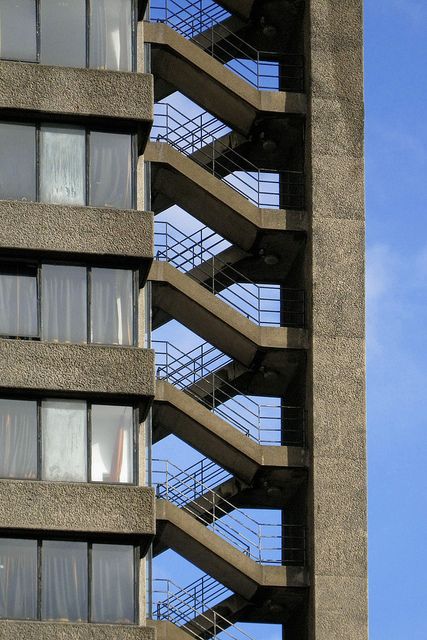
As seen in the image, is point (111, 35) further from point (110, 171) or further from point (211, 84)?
point (211, 84)

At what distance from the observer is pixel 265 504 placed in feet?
246

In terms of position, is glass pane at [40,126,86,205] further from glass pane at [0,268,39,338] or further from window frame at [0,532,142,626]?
window frame at [0,532,142,626]

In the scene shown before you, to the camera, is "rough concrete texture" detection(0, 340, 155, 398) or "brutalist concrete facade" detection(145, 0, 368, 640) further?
"brutalist concrete facade" detection(145, 0, 368, 640)

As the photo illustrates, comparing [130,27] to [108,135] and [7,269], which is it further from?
[7,269]

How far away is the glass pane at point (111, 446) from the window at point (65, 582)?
181 cm

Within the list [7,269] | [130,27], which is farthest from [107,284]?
[130,27]

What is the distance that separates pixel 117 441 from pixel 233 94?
15.4 m

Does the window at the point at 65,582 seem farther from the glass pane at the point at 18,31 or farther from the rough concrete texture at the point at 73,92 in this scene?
the glass pane at the point at 18,31

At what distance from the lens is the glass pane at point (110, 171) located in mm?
65562

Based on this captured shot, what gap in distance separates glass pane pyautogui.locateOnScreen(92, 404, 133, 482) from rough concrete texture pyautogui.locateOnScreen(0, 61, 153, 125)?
25.4ft

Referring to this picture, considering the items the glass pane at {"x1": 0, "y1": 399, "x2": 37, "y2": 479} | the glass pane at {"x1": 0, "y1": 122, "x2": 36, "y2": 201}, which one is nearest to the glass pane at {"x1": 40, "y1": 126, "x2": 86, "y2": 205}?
the glass pane at {"x1": 0, "y1": 122, "x2": 36, "y2": 201}

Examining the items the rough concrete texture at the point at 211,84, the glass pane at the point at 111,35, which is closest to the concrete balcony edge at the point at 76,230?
the glass pane at the point at 111,35

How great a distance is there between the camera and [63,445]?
206 ft

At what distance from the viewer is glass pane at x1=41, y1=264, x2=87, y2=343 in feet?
210
